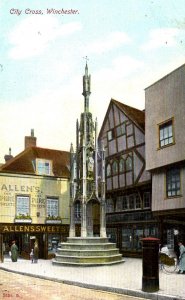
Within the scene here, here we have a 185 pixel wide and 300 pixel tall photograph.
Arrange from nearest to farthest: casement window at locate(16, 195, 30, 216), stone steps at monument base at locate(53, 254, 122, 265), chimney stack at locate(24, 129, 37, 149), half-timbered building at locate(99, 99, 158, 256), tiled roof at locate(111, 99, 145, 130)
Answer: stone steps at monument base at locate(53, 254, 122, 265) < half-timbered building at locate(99, 99, 158, 256) < tiled roof at locate(111, 99, 145, 130) < casement window at locate(16, 195, 30, 216) < chimney stack at locate(24, 129, 37, 149)

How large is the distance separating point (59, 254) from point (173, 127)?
8.99 metres

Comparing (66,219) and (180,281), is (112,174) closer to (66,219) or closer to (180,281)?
(66,219)

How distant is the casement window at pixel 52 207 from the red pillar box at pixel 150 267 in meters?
18.5

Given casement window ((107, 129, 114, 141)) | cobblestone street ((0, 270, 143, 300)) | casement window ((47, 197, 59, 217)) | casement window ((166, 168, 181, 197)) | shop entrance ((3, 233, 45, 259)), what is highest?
casement window ((107, 129, 114, 141))

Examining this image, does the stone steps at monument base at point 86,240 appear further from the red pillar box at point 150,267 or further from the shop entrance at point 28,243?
the red pillar box at point 150,267

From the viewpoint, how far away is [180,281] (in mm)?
13578

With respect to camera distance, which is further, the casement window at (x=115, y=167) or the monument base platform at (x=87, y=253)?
the casement window at (x=115, y=167)

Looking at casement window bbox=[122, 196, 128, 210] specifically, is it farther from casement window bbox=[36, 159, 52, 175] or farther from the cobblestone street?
the cobblestone street

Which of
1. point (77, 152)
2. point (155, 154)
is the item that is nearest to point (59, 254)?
point (77, 152)

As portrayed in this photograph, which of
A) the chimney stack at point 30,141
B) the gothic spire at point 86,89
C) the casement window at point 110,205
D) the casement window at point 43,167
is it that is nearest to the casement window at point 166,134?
the gothic spire at point 86,89

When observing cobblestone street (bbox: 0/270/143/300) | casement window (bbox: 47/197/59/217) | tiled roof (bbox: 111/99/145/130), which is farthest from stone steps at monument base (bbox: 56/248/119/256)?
tiled roof (bbox: 111/99/145/130)

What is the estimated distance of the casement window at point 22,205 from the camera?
28625mm

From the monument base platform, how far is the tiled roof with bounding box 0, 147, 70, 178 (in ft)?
26.5

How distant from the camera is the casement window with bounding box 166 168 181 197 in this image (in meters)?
21.4
